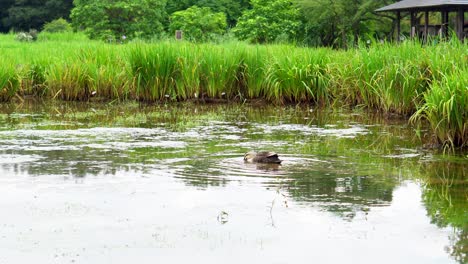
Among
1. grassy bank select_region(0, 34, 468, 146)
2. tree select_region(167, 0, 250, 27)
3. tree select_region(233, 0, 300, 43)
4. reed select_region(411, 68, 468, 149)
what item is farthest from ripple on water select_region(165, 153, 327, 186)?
tree select_region(167, 0, 250, 27)

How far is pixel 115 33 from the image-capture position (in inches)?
1400

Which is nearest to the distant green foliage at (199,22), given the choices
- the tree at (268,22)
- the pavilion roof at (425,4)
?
the tree at (268,22)

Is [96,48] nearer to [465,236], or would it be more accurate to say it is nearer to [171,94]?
[171,94]

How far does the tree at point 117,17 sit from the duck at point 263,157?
86.9 feet

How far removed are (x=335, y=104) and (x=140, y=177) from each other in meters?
7.82

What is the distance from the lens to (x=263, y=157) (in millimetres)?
8328

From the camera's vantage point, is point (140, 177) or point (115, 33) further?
point (115, 33)

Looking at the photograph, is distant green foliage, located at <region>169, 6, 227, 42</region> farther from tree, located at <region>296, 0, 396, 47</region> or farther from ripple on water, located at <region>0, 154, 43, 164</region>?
ripple on water, located at <region>0, 154, 43, 164</region>

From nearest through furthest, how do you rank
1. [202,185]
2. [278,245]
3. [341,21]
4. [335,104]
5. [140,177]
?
[278,245], [202,185], [140,177], [335,104], [341,21]

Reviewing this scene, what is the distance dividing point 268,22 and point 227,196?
34.4m

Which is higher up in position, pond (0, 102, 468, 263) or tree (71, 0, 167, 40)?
tree (71, 0, 167, 40)

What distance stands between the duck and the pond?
0.10 meters

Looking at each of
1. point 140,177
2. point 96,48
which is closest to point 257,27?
point 96,48

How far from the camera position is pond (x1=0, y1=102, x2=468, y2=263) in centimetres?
538
